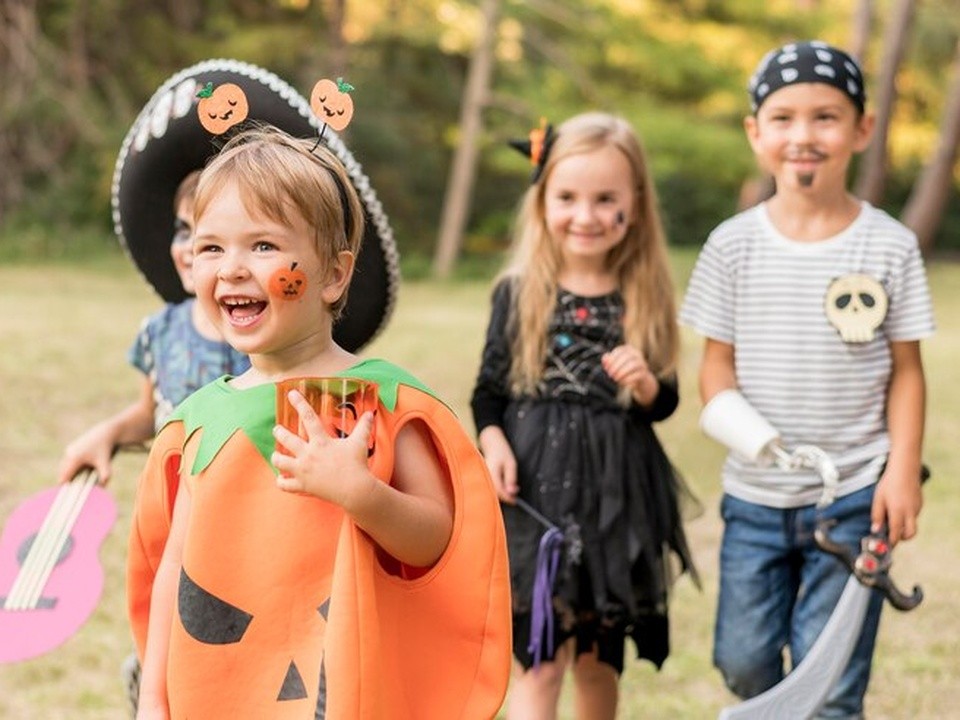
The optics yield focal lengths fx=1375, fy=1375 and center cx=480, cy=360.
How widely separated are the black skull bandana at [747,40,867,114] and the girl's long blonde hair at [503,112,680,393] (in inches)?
15.0

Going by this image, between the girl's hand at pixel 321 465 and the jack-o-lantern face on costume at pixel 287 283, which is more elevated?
the jack-o-lantern face on costume at pixel 287 283

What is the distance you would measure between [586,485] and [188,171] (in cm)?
114

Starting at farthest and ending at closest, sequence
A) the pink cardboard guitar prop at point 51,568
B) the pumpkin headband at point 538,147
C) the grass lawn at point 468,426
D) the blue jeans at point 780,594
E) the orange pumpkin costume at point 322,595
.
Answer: the grass lawn at point 468,426 < the pumpkin headband at point 538,147 < the blue jeans at point 780,594 < the pink cardboard guitar prop at point 51,568 < the orange pumpkin costume at point 322,595

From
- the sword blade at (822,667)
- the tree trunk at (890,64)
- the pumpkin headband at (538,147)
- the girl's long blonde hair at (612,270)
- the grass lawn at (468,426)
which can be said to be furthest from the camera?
the tree trunk at (890,64)

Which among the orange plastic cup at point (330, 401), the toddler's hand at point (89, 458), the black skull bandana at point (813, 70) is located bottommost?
the toddler's hand at point (89, 458)

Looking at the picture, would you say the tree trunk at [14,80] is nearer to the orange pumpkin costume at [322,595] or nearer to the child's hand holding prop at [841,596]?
the child's hand holding prop at [841,596]

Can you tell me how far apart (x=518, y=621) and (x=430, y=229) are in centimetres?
2244

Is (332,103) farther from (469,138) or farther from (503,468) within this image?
(469,138)

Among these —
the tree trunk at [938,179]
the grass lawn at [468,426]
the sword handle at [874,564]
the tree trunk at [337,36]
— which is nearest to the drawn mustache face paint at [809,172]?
the sword handle at [874,564]

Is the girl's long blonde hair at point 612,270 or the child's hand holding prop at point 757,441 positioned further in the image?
the girl's long blonde hair at point 612,270

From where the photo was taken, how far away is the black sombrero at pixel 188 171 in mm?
2580

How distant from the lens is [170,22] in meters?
24.2

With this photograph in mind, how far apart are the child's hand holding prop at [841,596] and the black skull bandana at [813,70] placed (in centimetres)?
72

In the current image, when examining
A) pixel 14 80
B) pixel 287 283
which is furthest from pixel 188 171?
pixel 14 80
